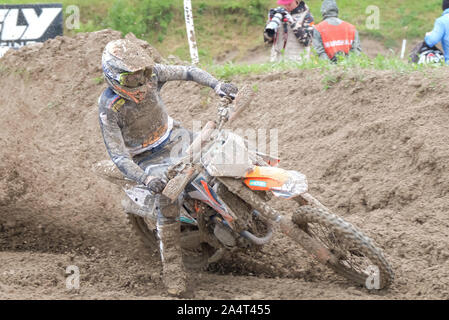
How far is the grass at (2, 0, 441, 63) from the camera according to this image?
18.2 metres

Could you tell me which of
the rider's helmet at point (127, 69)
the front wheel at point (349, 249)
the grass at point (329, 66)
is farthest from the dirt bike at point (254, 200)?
the grass at point (329, 66)

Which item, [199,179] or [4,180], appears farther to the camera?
[4,180]

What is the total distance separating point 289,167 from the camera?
7.30 meters

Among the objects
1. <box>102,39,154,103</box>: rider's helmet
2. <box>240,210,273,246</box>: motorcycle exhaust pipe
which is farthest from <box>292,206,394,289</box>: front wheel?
<box>102,39,154,103</box>: rider's helmet

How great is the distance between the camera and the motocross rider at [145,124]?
16.5ft

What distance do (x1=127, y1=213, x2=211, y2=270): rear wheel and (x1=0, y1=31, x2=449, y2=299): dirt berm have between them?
13 centimetres

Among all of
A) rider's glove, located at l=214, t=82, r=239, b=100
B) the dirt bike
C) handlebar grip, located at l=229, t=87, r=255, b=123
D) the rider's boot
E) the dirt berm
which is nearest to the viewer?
the dirt bike

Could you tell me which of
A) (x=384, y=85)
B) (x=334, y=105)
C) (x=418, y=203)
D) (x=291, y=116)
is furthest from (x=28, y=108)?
(x=418, y=203)

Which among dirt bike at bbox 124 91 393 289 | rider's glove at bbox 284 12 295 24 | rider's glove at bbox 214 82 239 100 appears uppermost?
rider's glove at bbox 214 82 239 100

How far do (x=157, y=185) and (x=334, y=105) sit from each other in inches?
140

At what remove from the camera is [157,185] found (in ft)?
15.6

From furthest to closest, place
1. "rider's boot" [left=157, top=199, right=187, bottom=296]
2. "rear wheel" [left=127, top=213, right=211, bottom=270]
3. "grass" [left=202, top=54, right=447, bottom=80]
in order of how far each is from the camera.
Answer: "grass" [left=202, top=54, right=447, bottom=80], "rear wheel" [left=127, top=213, right=211, bottom=270], "rider's boot" [left=157, top=199, right=187, bottom=296]

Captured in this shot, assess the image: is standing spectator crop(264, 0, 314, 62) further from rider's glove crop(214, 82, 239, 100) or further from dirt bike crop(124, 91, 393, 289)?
dirt bike crop(124, 91, 393, 289)

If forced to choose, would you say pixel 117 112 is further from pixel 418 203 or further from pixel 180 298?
pixel 418 203
